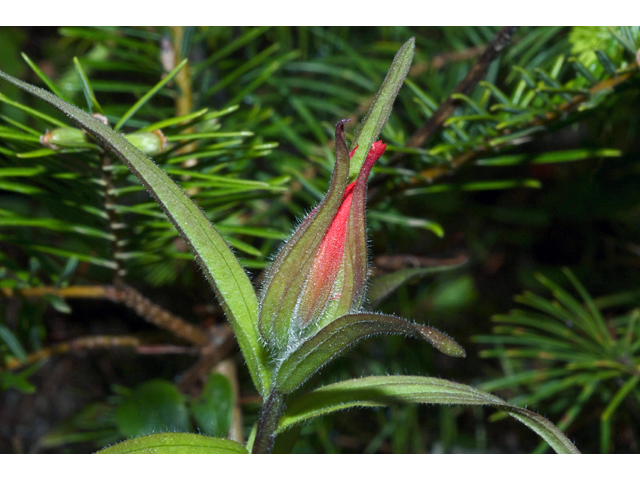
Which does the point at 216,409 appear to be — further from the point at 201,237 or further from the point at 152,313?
the point at 201,237

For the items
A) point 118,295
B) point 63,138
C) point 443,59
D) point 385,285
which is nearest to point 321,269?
point 385,285

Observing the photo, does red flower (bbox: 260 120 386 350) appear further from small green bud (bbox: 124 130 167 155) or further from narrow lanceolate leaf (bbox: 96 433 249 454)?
small green bud (bbox: 124 130 167 155)

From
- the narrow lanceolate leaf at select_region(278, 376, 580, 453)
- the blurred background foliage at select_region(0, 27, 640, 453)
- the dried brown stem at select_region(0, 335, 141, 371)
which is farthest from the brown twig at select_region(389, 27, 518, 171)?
the dried brown stem at select_region(0, 335, 141, 371)

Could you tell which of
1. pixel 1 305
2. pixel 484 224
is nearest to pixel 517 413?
pixel 1 305

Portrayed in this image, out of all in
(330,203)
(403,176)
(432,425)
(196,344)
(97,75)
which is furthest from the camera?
(97,75)

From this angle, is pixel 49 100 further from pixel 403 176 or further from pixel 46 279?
pixel 46 279

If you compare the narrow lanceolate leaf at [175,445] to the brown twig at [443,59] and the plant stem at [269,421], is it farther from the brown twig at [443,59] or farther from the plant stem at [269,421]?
the brown twig at [443,59]

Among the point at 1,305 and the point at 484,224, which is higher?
the point at 484,224
